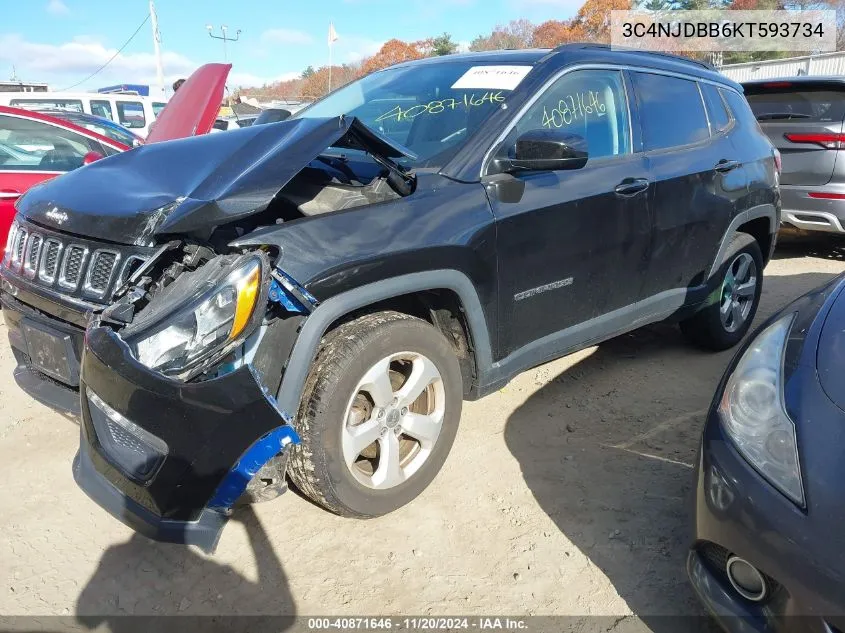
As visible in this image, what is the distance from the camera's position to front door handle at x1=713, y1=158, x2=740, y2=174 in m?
3.66

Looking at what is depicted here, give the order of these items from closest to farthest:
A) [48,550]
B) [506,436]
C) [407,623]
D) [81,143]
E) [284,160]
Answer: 1. [407,623]
2. [284,160]
3. [48,550]
4. [506,436]
5. [81,143]

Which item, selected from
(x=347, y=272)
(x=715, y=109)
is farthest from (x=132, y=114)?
(x=347, y=272)

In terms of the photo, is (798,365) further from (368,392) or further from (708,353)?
(708,353)

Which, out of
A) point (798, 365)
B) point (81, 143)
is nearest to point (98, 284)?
point (798, 365)

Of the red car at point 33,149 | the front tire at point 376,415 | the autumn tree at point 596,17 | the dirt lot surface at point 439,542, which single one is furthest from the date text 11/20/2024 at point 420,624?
the autumn tree at point 596,17

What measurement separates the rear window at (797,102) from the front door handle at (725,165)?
2.52 metres

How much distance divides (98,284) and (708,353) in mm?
3590

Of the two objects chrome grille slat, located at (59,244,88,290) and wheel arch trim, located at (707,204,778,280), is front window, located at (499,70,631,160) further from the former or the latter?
chrome grille slat, located at (59,244,88,290)

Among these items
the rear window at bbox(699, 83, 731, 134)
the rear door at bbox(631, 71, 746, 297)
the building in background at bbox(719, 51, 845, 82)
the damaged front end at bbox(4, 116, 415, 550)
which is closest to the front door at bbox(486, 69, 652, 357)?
the rear door at bbox(631, 71, 746, 297)

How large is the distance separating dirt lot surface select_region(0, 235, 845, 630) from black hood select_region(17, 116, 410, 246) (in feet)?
3.77

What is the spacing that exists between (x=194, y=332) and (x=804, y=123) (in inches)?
240

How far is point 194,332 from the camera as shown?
1879 mm

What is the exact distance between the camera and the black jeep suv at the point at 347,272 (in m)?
1.91

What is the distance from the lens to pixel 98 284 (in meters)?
2.24
